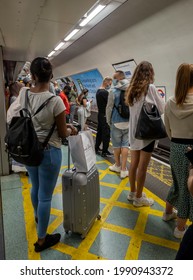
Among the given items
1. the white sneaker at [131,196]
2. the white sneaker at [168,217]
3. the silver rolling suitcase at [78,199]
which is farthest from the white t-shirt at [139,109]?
the white sneaker at [168,217]

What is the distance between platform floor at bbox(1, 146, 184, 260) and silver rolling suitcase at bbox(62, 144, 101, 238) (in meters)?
0.16

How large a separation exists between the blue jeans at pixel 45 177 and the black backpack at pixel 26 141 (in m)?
0.10

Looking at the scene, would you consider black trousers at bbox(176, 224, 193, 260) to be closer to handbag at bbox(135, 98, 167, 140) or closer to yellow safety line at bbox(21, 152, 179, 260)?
yellow safety line at bbox(21, 152, 179, 260)

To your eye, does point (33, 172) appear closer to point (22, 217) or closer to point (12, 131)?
point (12, 131)

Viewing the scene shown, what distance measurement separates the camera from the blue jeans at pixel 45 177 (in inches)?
66.6

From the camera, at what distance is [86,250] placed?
1942 millimetres

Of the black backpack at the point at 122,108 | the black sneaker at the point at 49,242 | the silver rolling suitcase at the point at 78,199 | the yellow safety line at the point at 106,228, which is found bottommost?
the yellow safety line at the point at 106,228

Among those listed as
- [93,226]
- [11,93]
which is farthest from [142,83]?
[11,93]

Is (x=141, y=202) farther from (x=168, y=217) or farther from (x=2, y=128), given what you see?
(x=2, y=128)

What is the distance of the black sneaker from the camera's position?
1907mm

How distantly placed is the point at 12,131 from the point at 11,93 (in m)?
2.24

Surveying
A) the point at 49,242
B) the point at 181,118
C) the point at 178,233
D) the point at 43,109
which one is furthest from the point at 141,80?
the point at 49,242

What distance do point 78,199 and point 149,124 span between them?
3.50 ft

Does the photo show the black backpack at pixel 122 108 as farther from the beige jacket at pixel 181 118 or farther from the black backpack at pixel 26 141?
the black backpack at pixel 26 141
